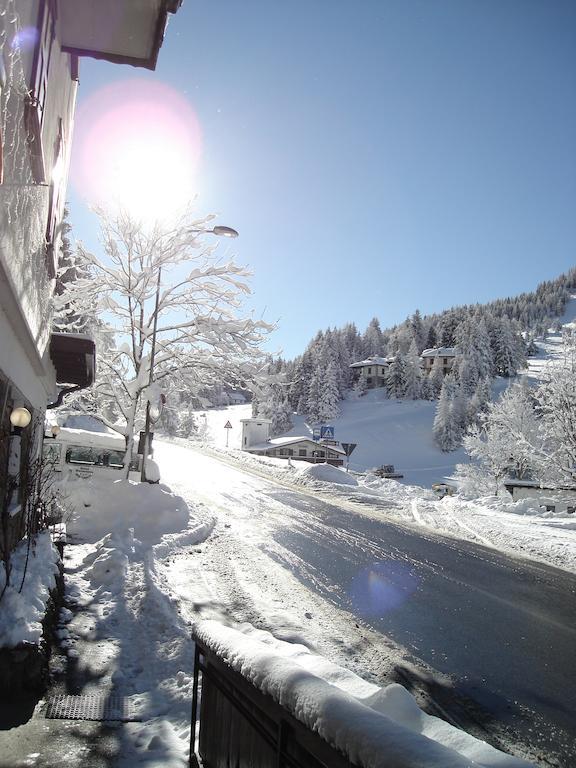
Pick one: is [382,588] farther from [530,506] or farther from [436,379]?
[436,379]

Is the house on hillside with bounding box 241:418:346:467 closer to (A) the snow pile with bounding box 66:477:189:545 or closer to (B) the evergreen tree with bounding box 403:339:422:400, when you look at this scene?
(B) the evergreen tree with bounding box 403:339:422:400

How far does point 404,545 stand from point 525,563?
2770 millimetres

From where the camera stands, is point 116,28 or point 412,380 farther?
point 412,380

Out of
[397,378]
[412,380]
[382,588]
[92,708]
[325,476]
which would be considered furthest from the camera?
[397,378]

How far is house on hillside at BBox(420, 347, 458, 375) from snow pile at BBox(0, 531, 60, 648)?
357 ft

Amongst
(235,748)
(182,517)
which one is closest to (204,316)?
(182,517)

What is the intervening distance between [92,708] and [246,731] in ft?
8.53

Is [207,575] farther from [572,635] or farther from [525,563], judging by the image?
[525,563]

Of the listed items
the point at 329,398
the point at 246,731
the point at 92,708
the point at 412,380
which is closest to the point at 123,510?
the point at 92,708

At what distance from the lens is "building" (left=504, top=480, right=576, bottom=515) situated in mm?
23750

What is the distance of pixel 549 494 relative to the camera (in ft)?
86.5

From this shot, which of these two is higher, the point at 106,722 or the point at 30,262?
the point at 30,262

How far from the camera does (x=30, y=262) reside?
5.25 m

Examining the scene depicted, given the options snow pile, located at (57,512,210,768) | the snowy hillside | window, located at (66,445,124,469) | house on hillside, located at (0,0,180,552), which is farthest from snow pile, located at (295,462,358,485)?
the snowy hillside
